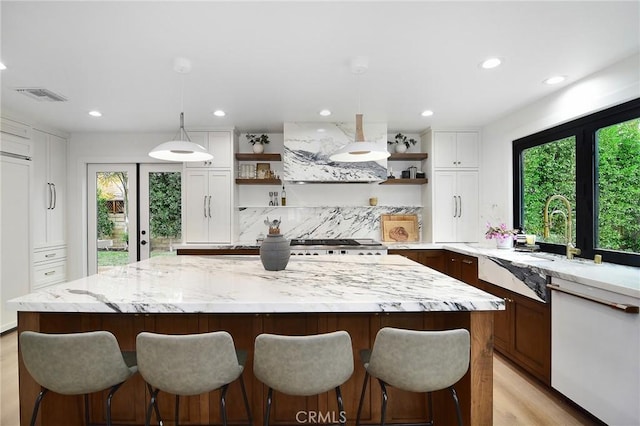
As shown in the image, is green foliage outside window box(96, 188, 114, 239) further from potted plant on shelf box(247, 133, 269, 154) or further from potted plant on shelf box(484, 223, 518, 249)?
potted plant on shelf box(484, 223, 518, 249)

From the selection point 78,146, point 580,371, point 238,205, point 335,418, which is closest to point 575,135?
point 580,371

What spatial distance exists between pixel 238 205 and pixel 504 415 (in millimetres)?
3896

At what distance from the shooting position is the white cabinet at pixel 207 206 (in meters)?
4.55

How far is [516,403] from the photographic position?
2342mm

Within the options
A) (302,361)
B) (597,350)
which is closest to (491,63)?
(597,350)

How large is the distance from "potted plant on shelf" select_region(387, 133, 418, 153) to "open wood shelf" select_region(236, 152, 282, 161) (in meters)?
1.64

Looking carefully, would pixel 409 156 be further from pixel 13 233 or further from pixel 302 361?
pixel 13 233

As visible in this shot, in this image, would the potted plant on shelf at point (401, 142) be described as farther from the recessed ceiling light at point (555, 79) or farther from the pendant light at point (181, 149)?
the pendant light at point (181, 149)

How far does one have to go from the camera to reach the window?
2.54 metres

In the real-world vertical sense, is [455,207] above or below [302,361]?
above

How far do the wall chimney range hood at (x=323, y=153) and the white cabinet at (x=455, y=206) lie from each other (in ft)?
2.80

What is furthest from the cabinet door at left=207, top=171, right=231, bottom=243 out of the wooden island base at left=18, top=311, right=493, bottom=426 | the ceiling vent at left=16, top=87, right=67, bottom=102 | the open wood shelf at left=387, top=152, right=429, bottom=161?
the wooden island base at left=18, top=311, right=493, bottom=426

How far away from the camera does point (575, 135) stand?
3.05 m

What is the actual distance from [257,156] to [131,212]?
6.72ft
